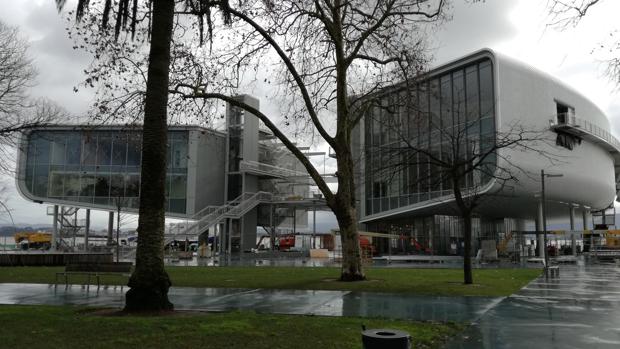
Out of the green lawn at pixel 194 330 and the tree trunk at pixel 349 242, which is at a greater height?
the tree trunk at pixel 349 242

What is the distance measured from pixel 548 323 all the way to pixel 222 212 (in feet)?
142

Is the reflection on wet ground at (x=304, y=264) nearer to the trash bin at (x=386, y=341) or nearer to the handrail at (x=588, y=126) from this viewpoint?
the handrail at (x=588, y=126)

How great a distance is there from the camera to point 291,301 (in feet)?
45.9

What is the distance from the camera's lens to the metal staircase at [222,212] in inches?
1785

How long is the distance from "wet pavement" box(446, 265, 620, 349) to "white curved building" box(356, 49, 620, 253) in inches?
858

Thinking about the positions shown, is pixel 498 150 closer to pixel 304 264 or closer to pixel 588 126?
pixel 304 264

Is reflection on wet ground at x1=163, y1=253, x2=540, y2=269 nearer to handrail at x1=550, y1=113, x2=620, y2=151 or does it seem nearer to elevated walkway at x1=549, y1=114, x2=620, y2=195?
elevated walkway at x1=549, y1=114, x2=620, y2=195

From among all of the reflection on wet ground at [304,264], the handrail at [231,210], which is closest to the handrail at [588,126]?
the reflection on wet ground at [304,264]

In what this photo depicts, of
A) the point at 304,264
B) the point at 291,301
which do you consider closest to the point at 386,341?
the point at 291,301

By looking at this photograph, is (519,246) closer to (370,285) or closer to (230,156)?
(230,156)

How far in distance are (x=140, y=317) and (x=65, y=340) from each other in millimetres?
2571

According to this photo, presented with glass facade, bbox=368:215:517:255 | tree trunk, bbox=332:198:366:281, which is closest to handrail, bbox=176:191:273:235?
glass facade, bbox=368:215:517:255

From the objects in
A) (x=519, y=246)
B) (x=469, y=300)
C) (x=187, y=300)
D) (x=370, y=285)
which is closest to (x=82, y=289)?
(x=187, y=300)

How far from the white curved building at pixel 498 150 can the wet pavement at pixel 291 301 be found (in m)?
22.0
